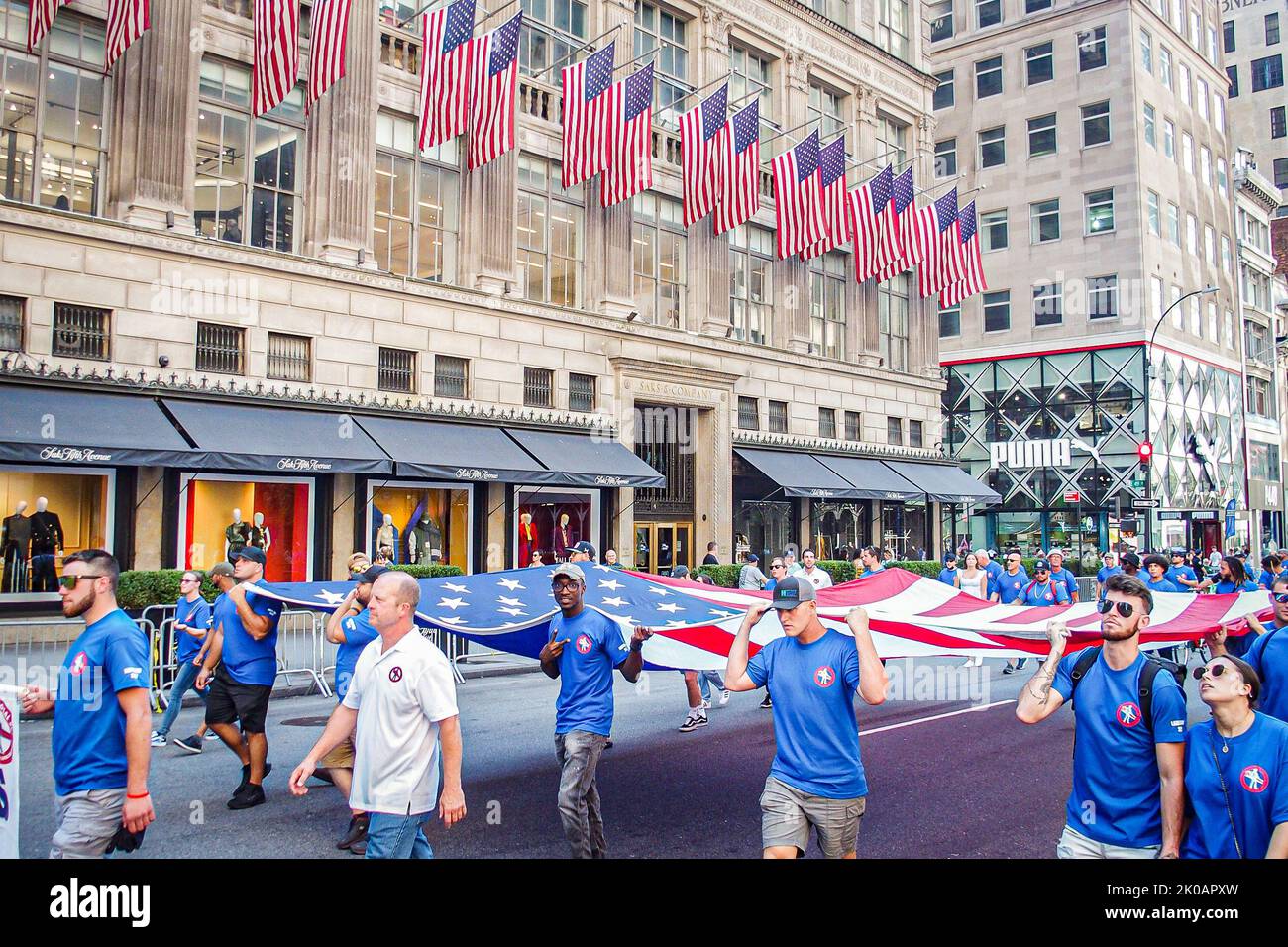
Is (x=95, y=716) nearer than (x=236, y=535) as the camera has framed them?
Yes

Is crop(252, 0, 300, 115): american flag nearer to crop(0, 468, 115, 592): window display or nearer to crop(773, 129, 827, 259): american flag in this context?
crop(0, 468, 115, 592): window display

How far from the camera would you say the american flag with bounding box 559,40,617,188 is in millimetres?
23625

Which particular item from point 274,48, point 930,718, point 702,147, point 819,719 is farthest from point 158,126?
point 819,719

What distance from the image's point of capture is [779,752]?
558 cm

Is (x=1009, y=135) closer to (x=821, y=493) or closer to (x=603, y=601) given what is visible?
(x=821, y=493)

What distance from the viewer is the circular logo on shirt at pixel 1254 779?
171 inches

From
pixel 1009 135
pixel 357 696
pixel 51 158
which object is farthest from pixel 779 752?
pixel 1009 135

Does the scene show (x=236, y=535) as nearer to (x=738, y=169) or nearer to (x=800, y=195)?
(x=738, y=169)

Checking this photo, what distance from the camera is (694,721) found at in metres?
12.4

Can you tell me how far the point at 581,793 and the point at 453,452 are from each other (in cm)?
1678

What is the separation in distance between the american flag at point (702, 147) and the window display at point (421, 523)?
1063cm

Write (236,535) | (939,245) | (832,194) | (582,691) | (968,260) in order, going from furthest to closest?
1. (968,260)
2. (939,245)
3. (832,194)
4. (236,535)
5. (582,691)

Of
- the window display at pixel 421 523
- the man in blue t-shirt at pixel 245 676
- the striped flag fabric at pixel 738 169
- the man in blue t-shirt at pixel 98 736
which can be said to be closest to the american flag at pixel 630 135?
the striped flag fabric at pixel 738 169

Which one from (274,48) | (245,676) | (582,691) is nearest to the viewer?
(582,691)
